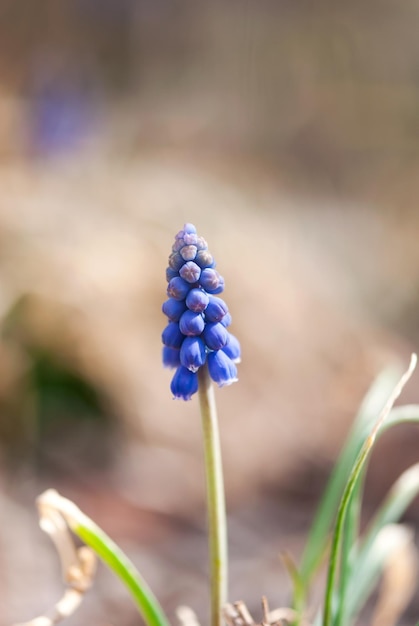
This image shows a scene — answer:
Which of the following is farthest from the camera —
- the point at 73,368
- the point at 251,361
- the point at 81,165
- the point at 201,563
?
the point at 81,165

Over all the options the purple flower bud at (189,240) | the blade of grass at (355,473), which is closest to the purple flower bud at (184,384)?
the purple flower bud at (189,240)

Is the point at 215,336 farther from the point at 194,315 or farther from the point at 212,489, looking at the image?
the point at 212,489

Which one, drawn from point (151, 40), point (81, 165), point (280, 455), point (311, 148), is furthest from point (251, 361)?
point (151, 40)

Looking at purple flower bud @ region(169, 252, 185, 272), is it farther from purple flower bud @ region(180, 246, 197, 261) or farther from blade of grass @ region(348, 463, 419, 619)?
blade of grass @ region(348, 463, 419, 619)

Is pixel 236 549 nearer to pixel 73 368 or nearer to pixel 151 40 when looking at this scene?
pixel 73 368

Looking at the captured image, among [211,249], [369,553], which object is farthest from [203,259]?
[211,249]

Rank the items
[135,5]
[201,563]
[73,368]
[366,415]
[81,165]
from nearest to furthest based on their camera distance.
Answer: [366,415] → [201,563] → [73,368] → [81,165] → [135,5]

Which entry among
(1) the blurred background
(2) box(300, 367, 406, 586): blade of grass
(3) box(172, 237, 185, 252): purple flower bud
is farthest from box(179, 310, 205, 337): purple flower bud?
(1) the blurred background
